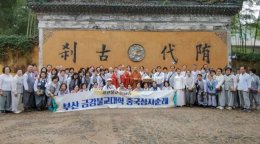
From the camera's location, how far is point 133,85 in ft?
55.6

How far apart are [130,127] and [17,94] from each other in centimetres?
→ 553

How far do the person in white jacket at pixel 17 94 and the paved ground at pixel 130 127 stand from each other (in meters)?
0.70

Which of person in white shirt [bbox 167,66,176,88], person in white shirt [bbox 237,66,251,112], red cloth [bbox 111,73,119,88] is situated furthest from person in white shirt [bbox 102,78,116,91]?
person in white shirt [bbox 237,66,251,112]

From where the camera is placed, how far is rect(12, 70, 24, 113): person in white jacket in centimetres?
1430

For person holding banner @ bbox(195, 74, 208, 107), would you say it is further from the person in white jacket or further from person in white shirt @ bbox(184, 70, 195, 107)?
the person in white jacket

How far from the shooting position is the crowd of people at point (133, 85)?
1457 centimetres

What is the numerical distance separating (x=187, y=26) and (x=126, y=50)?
10.2 ft

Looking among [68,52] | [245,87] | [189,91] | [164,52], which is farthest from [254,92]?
[68,52]

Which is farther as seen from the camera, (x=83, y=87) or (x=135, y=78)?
(x=135, y=78)

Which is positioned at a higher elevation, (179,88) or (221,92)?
(179,88)

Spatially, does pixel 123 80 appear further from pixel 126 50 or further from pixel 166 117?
pixel 166 117

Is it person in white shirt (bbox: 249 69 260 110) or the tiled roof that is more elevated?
the tiled roof

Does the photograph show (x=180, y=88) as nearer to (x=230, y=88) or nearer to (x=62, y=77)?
(x=230, y=88)

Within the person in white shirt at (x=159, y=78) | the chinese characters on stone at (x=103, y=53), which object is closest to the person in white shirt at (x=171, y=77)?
the person in white shirt at (x=159, y=78)
